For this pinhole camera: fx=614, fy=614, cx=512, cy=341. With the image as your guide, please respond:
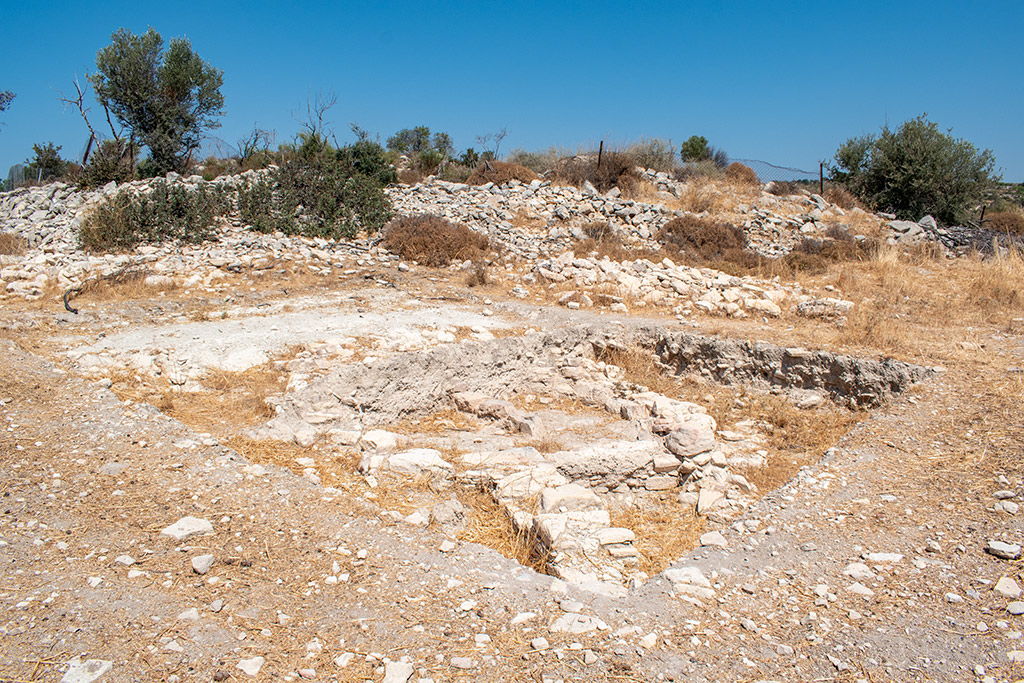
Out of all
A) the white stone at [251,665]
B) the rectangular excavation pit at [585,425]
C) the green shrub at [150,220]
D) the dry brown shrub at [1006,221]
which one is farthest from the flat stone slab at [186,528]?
the dry brown shrub at [1006,221]

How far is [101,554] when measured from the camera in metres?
3.10

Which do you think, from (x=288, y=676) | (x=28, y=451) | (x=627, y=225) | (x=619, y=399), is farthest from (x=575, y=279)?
(x=288, y=676)

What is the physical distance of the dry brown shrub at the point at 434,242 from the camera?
11703 millimetres

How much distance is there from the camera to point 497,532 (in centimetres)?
418

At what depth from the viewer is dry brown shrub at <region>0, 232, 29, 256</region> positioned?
11.5 m

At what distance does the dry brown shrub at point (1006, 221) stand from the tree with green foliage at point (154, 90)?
2405cm

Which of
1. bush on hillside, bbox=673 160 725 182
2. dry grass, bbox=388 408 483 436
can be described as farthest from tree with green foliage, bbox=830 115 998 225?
dry grass, bbox=388 408 483 436

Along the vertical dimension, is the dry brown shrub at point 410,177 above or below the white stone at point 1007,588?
above

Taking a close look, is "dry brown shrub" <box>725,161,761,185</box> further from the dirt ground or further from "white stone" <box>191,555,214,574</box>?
"white stone" <box>191,555,214,574</box>

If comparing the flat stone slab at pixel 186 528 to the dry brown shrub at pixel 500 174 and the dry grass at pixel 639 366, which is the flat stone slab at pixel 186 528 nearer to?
the dry grass at pixel 639 366

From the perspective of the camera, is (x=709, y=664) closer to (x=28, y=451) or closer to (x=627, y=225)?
(x=28, y=451)

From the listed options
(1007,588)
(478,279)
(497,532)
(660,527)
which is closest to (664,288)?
(478,279)

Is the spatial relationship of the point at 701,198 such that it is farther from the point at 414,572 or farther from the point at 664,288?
the point at 414,572

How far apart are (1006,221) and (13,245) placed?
24.0 m
